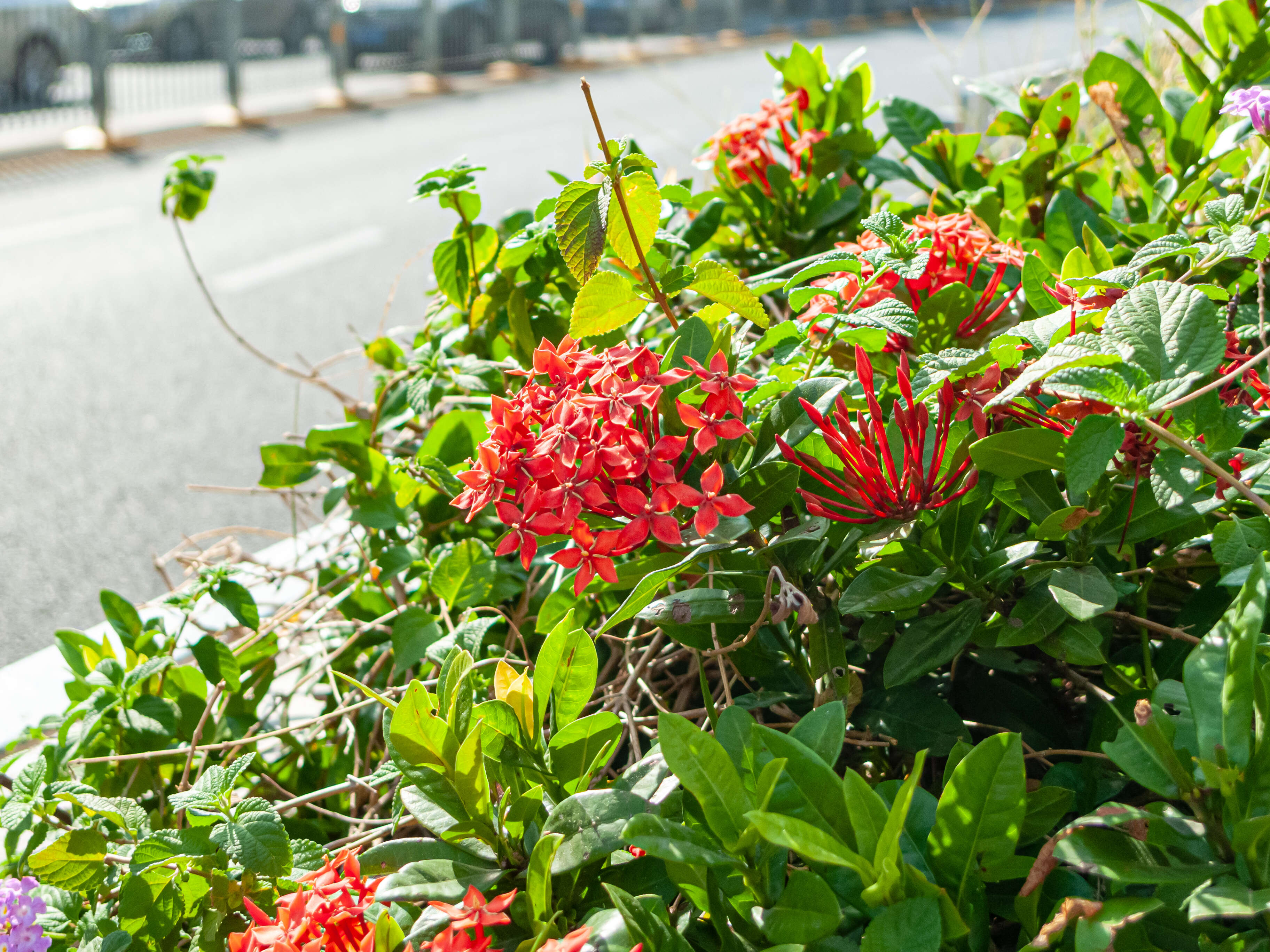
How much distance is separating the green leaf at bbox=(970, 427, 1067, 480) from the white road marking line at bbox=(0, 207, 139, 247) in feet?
27.7

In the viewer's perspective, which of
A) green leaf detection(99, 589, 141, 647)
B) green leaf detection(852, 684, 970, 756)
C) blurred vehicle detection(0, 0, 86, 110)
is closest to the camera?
green leaf detection(852, 684, 970, 756)

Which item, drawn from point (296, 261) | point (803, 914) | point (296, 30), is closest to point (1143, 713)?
point (803, 914)

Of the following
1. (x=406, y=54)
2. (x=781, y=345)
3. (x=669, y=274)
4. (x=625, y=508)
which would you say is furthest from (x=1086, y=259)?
(x=406, y=54)

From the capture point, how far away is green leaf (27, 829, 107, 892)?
1.11m

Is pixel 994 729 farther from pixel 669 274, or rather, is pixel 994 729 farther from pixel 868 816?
pixel 669 274

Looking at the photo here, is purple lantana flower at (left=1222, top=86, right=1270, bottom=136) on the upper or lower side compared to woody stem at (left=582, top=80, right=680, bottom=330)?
upper

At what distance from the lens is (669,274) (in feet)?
3.34

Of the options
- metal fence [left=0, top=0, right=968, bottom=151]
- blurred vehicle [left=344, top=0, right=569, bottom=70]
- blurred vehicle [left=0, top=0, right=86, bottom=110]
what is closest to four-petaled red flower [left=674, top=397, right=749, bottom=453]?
metal fence [left=0, top=0, right=968, bottom=151]

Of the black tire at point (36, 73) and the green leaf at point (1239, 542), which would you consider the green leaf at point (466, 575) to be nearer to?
the green leaf at point (1239, 542)

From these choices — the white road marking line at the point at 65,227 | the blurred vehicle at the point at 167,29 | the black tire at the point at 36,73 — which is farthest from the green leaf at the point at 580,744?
the blurred vehicle at the point at 167,29

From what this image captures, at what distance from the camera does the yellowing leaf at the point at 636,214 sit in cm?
96

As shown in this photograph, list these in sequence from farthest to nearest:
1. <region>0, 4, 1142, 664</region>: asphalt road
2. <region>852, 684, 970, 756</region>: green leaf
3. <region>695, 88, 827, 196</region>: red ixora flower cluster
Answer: <region>0, 4, 1142, 664</region>: asphalt road → <region>695, 88, 827, 196</region>: red ixora flower cluster → <region>852, 684, 970, 756</region>: green leaf

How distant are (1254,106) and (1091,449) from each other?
0.53 meters

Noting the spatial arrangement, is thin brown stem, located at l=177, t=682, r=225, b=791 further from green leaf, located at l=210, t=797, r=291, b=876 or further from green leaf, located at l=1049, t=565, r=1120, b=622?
green leaf, located at l=1049, t=565, r=1120, b=622
